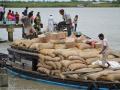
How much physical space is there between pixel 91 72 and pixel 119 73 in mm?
Answer: 1070

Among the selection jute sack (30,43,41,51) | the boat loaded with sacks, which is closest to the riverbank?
the boat loaded with sacks

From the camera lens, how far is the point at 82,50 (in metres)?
21.1

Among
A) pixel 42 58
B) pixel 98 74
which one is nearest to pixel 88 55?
pixel 98 74

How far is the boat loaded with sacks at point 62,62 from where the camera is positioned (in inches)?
738

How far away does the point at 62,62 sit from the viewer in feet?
65.8

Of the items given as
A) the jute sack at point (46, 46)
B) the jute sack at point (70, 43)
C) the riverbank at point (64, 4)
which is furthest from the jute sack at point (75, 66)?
the riverbank at point (64, 4)

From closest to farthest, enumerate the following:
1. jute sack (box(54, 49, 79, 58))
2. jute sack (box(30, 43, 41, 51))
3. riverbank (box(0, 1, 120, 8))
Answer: jute sack (box(54, 49, 79, 58)) < jute sack (box(30, 43, 41, 51)) < riverbank (box(0, 1, 120, 8))

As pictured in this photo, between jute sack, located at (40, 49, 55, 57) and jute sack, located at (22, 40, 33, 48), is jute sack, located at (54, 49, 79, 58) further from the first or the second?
jute sack, located at (22, 40, 33, 48)

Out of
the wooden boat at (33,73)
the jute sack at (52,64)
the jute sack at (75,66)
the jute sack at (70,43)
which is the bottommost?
the wooden boat at (33,73)

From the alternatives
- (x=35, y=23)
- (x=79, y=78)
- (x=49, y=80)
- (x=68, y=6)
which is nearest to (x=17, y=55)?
(x=49, y=80)

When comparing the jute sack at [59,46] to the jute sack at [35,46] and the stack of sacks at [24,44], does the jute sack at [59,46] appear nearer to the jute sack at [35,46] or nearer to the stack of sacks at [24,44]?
the jute sack at [35,46]

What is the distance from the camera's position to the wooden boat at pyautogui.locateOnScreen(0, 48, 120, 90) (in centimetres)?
1834

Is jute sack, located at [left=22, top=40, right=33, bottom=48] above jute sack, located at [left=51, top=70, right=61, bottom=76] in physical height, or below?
above

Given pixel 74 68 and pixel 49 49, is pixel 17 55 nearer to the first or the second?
pixel 49 49
